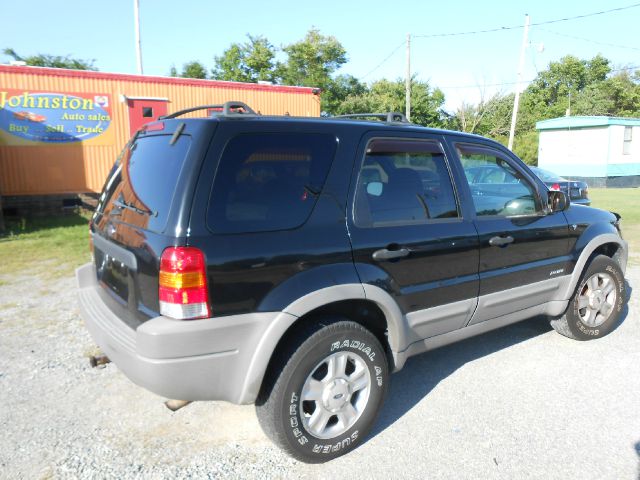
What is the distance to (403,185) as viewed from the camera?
3.10m

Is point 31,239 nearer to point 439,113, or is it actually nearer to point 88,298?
point 88,298

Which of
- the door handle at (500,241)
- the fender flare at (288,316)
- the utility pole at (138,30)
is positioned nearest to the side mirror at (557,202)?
the door handle at (500,241)

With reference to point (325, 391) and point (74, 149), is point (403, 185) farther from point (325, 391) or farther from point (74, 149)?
point (74, 149)

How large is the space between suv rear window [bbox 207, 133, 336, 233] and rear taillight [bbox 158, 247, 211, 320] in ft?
0.61

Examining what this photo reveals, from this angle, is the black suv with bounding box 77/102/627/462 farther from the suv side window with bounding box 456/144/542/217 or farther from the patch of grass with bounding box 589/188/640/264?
the patch of grass with bounding box 589/188/640/264

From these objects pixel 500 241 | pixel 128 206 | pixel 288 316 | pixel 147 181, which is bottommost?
pixel 288 316

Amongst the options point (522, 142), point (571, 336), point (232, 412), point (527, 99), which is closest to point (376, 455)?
point (232, 412)

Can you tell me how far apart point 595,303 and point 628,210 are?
11.4 metres

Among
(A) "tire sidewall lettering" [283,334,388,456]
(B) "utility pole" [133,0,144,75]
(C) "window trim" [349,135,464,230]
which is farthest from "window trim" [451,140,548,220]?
(B) "utility pole" [133,0,144,75]

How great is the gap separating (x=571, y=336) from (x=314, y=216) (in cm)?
301

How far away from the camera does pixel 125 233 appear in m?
2.61

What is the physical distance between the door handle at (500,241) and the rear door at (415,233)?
0.17 m

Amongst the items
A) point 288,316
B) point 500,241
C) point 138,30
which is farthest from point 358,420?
point 138,30

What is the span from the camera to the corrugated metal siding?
1124cm
